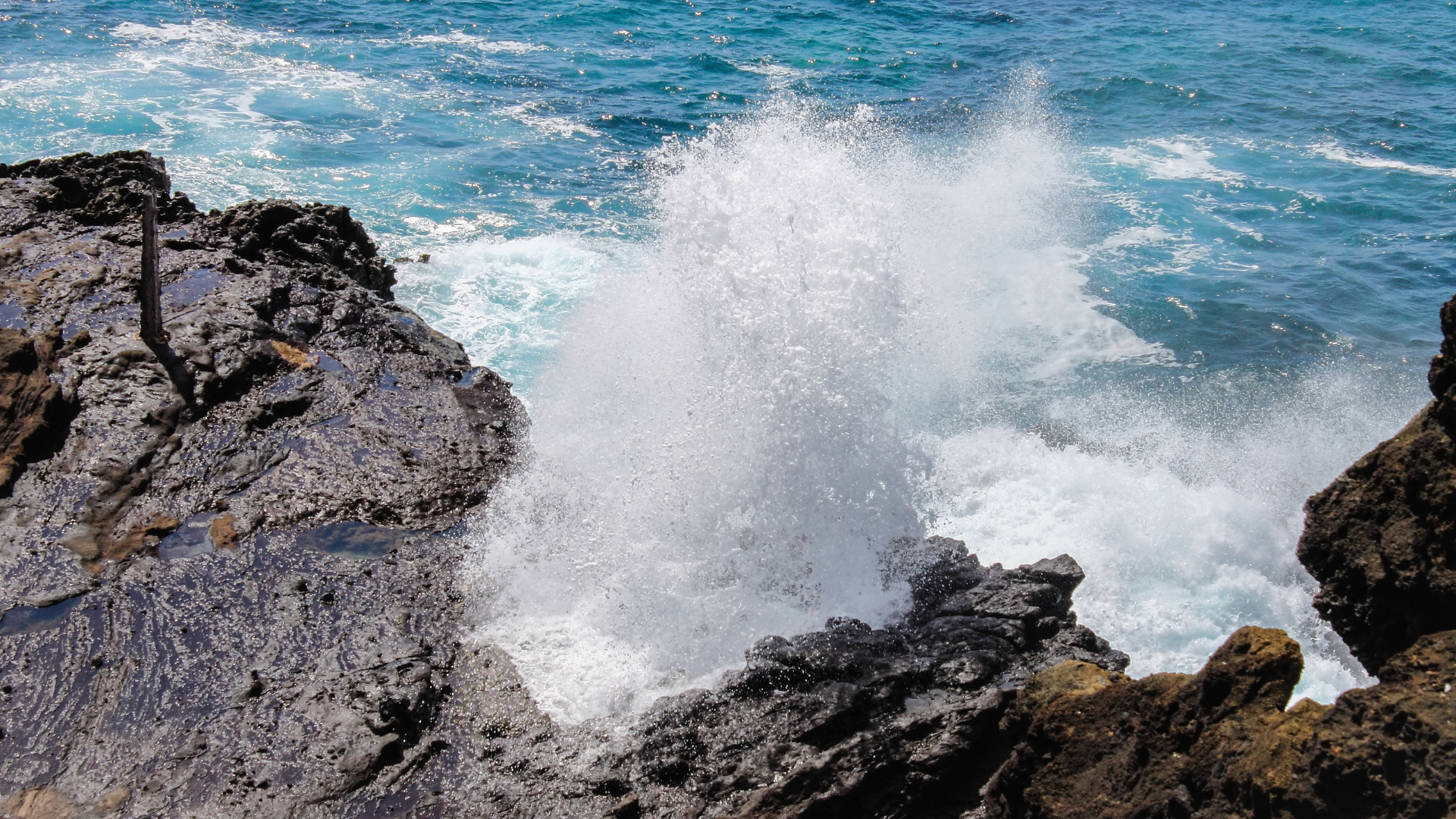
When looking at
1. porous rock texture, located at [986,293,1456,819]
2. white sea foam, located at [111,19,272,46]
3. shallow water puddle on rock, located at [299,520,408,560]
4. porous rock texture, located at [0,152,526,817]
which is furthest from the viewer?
white sea foam, located at [111,19,272,46]

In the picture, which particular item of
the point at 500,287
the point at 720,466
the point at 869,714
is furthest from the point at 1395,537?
the point at 500,287

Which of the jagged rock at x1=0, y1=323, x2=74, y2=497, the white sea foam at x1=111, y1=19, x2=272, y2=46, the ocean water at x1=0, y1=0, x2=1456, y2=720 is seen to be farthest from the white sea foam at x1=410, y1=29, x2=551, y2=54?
the jagged rock at x1=0, y1=323, x2=74, y2=497

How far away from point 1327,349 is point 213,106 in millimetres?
22549

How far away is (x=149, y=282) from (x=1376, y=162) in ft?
76.3

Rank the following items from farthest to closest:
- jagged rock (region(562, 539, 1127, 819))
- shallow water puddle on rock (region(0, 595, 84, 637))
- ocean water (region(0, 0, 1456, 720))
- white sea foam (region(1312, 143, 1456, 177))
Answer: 1. white sea foam (region(1312, 143, 1456, 177))
2. ocean water (region(0, 0, 1456, 720))
3. shallow water puddle on rock (region(0, 595, 84, 637))
4. jagged rock (region(562, 539, 1127, 819))

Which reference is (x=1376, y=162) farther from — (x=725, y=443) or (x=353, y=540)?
(x=353, y=540)

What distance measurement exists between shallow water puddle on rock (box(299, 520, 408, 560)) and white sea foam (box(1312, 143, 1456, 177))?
2125cm

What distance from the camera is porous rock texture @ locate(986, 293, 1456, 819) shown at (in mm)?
3801

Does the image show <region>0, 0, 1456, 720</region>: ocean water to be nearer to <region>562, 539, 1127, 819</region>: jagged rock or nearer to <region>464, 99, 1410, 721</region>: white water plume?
<region>464, 99, 1410, 721</region>: white water plume

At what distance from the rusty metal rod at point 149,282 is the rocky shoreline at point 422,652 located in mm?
221

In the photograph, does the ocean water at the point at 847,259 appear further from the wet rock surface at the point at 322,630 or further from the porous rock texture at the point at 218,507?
the porous rock texture at the point at 218,507

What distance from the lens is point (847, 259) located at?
32.0 ft

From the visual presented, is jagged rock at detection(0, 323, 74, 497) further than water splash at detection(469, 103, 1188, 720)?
Yes

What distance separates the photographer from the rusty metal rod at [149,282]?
906 cm
